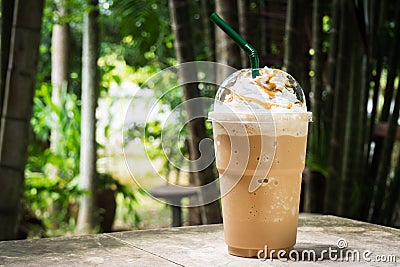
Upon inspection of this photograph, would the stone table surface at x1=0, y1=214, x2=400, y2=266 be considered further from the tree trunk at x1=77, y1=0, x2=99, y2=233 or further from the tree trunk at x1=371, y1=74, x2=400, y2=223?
the tree trunk at x1=77, y1=0, x2=99, y2=233

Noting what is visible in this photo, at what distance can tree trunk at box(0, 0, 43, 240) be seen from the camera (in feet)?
5.26

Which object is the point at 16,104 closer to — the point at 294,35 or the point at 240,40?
the point at 240,40

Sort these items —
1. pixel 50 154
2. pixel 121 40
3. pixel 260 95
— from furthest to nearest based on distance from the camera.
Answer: pixel 121 40
pixel 50 154
pixel 260 95

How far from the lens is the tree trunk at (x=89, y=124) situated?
3.51 metres

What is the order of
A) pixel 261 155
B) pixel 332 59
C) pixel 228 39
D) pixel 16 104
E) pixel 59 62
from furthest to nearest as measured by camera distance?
pixel 59 62 → pixel 332 59 → pixel 228 39 → pixel 16 104 → pixel 261 155

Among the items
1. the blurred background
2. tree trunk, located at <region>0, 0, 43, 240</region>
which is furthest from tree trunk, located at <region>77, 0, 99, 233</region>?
tree trunk, located at <region>0, 0, 43, 240</region>

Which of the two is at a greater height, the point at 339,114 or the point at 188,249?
the point at 339,114

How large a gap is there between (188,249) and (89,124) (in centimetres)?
254

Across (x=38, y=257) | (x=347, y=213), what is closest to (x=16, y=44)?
(x=38, y=257)

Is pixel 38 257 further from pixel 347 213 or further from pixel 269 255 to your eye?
pixel 347 213

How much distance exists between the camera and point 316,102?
241cm

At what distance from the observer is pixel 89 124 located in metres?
3.52

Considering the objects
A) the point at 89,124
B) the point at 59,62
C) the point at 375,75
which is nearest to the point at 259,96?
the point at 375,75

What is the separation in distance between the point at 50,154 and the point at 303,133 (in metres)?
2.95
